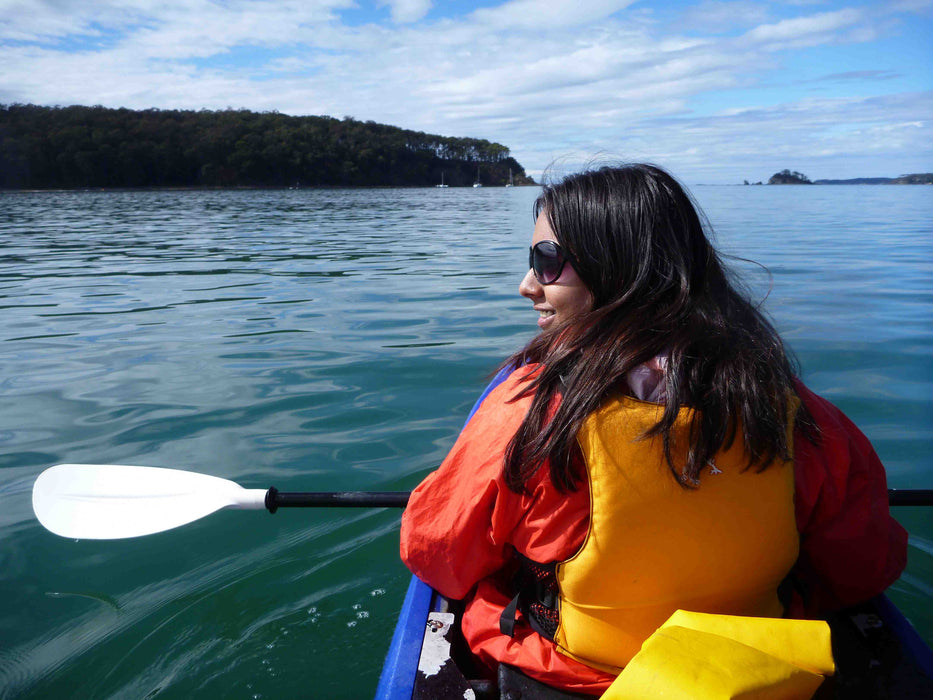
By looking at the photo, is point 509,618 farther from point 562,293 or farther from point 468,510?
point 562,293

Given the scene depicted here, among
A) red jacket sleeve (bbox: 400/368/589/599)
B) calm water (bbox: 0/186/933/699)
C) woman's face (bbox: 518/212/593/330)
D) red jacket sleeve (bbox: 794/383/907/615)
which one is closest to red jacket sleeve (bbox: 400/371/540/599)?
red jacket sleeve (bbox: 400/368/589/599)

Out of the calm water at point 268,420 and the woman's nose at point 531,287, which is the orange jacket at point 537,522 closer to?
the woman's nose at point 531,287

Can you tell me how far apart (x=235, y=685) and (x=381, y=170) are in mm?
100732

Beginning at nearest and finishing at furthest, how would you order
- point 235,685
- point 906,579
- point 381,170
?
point 235,685 → point 906,579 → point 381,170

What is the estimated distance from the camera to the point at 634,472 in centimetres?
134

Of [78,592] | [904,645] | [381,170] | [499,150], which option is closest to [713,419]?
[904,645]

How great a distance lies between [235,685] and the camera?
246cm

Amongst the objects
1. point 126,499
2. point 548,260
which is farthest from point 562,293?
point 126,499

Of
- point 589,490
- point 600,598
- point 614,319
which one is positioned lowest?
point 600,598

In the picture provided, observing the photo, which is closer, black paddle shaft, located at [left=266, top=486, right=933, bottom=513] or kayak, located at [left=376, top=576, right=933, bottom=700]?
kayak, located at [left=376, top=576, right=933, bottom=700]

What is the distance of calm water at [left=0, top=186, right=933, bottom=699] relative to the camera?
2.66 metres

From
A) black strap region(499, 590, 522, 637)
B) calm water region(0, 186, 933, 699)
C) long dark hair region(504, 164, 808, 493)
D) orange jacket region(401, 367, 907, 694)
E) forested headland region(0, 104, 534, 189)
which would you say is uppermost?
forested headland region(0, 104, 534, 189)

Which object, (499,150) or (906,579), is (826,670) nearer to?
(906,579)

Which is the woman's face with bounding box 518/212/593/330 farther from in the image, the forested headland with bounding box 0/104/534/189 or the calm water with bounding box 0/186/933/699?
the forested headland with bounding box 0/104/534/189
